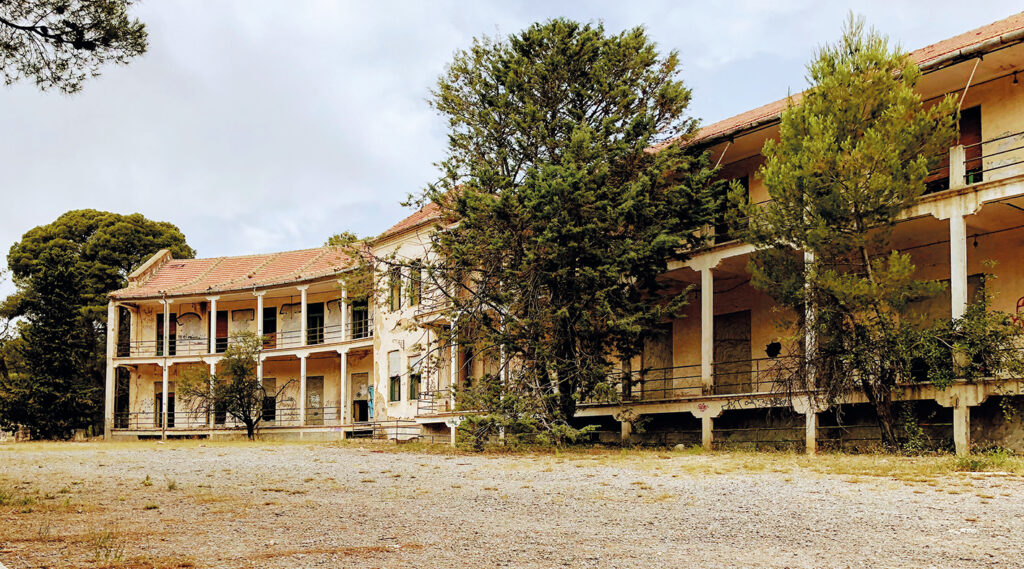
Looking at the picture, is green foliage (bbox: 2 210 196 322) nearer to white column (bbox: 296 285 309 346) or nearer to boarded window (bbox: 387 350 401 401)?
white column (bbox: 296 285 309 346)

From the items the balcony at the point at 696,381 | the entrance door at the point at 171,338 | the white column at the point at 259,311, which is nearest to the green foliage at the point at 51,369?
the entrance door at the point at 171,338

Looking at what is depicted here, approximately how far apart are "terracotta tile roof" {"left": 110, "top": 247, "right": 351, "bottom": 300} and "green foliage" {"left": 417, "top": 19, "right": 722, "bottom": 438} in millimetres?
16653

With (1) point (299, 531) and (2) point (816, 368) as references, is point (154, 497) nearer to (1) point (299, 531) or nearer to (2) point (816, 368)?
(1) point (299, 531)

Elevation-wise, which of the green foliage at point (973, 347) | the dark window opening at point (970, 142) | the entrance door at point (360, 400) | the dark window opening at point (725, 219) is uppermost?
the dark window opening at point (970, 142)

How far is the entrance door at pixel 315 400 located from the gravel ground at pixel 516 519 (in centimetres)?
2468

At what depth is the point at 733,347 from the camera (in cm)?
2189

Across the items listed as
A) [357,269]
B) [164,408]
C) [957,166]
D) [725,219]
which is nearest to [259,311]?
[164,408]

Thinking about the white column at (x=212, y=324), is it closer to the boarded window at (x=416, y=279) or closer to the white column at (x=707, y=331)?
the boarded window at (x=416, y=279)

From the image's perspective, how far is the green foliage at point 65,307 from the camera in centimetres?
3600

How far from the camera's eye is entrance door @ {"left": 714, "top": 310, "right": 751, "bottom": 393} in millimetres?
21484

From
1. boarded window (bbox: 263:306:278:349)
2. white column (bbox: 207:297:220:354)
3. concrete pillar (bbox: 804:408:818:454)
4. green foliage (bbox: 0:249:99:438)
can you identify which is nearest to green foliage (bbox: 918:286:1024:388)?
concrete pillar (bbox: 804:408:818:454)

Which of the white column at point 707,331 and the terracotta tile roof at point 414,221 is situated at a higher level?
the terracotta tile roof at point 414,221

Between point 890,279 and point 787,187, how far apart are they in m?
2.22

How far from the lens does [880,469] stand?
38.1 ft
